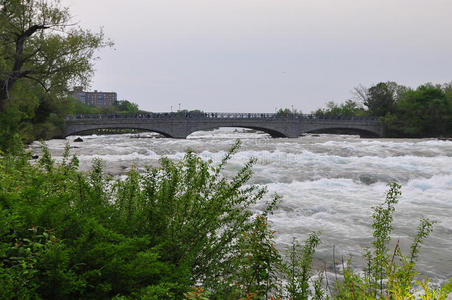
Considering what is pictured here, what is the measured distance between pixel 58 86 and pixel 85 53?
238 centimetres

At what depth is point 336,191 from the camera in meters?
15.3

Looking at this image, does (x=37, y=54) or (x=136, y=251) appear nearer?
(x=136, y=251)

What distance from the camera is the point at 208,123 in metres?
63.2

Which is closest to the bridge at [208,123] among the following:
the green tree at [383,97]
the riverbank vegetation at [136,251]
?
the green tree at [383,97]

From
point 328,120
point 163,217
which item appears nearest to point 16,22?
point 163,217

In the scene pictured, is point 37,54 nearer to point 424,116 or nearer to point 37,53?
point 37,53

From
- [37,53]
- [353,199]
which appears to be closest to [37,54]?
[37,53]

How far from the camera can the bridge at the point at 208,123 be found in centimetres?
5675

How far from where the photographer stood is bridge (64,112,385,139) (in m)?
56.7

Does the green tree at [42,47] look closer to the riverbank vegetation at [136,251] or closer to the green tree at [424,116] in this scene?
the riverbank vegetation at [136,251]

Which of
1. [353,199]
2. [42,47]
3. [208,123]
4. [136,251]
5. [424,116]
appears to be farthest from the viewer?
[424,116]

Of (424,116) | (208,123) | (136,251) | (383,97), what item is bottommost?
(136,251)

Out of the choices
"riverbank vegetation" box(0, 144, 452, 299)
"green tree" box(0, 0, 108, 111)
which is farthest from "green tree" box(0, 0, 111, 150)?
"riverbank vegetation" box(0, 144, 452, 299)

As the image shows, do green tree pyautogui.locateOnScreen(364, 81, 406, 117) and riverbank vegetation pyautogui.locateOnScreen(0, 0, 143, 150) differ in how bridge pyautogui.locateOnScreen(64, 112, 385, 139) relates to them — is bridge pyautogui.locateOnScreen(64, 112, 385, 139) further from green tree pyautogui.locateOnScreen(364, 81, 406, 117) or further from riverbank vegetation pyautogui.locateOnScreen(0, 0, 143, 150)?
riverbank vegetation pyautogui.locateOnScreen(0, 0, 143, 150)
